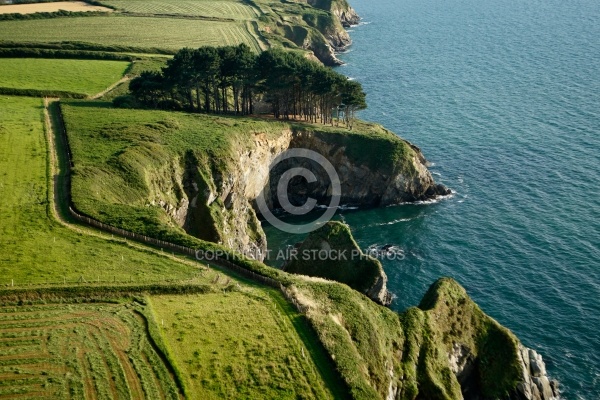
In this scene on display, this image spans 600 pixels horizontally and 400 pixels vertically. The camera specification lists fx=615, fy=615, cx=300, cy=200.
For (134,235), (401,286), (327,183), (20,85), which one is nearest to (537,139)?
(327,183)

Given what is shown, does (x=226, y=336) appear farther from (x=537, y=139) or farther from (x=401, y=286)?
(x=537, y=139)

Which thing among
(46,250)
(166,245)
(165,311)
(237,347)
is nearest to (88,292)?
(165,311)

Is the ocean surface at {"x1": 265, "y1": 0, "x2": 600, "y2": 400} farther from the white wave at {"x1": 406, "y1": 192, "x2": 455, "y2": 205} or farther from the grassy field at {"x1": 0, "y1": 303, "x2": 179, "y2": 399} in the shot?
the grassy field at {"x1": 0, "y1": 303, "x2": 179, "y2": 399}

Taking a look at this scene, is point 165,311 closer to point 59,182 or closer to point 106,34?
point 59,182

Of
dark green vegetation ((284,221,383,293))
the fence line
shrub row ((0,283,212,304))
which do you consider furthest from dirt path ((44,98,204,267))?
dark green vegetation ((284,221,383,293))

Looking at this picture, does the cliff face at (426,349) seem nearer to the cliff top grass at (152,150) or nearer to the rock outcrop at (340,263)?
the rock outcrop at (340,263)

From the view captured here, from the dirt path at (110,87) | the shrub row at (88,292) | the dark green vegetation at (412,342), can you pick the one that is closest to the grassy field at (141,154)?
the dirt path at (110,87)
